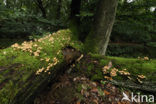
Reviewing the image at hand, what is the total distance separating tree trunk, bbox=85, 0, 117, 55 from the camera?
3375mm

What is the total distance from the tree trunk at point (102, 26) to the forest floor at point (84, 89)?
81 cm

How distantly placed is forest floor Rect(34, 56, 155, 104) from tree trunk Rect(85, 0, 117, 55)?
81 cm

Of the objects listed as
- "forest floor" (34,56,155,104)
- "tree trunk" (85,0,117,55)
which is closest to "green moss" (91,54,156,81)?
"forest floor" (34,56,155,104)

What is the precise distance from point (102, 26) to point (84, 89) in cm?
263

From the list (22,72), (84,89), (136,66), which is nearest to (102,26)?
(136,66)

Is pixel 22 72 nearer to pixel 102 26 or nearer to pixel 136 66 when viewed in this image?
pixel 136 66

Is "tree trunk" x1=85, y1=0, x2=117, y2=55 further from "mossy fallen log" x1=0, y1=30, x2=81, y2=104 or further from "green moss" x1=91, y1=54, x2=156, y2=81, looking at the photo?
"mossy fallen log" x1=0, y1=30, x2=81, y2=104

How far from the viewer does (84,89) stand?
257 cm

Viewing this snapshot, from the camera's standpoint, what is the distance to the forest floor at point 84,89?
2.31 m

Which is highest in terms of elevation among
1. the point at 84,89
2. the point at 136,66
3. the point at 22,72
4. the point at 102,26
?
the point at 102,26

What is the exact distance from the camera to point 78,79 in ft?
9.34

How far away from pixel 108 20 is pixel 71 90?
3.11m

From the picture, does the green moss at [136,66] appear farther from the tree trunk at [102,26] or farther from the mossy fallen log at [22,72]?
the mossy fallen log at [22,72]

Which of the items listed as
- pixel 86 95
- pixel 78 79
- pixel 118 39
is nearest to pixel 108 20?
pixel 78 79
